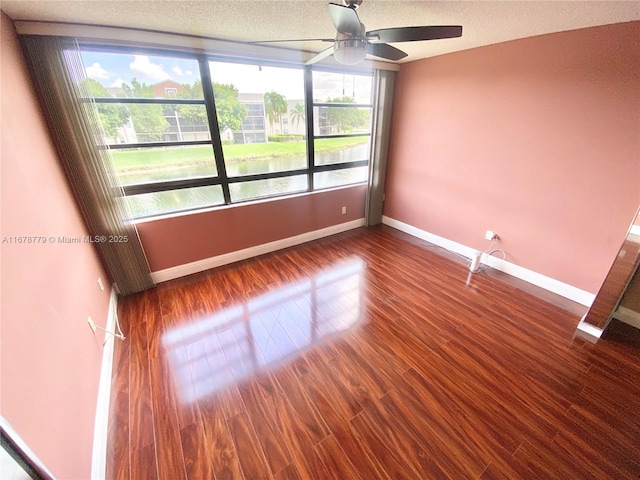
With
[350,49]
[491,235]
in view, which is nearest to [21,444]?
[350,49]

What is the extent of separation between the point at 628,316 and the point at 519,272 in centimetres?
82

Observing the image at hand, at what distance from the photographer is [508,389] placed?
1696 mm

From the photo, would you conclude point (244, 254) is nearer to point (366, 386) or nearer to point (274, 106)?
point (274, 106)

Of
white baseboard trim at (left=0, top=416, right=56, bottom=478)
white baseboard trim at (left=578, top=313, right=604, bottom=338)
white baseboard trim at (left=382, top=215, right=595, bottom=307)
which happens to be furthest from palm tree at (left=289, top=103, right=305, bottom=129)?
white baseboard trim at (left=578, top=313, right=604, bottom=338)

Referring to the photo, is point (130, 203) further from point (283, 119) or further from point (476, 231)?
point (476, 231)

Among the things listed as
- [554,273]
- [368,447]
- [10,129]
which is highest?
[10,129]

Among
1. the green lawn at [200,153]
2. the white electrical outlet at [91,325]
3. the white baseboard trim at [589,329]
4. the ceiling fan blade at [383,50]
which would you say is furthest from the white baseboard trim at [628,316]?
the white electrical outlet at [91,325]

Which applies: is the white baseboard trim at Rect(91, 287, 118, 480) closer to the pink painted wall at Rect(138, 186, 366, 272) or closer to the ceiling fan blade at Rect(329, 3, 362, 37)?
the pink painted wall at Rect(138, 186, 366, 272)

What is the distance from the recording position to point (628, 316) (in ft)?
7.23

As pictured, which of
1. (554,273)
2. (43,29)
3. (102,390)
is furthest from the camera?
(554,273)

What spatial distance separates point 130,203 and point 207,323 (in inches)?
55.6

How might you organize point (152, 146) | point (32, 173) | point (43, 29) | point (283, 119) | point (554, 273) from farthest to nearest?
1. point (283, 119)
2. point (554, 273)
3. point (152, 146)
4. point (43, 29)
5. point (32, 173)

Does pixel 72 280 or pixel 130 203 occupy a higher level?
pixel 130 203

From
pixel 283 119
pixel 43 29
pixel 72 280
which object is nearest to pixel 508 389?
pixel 72 280
